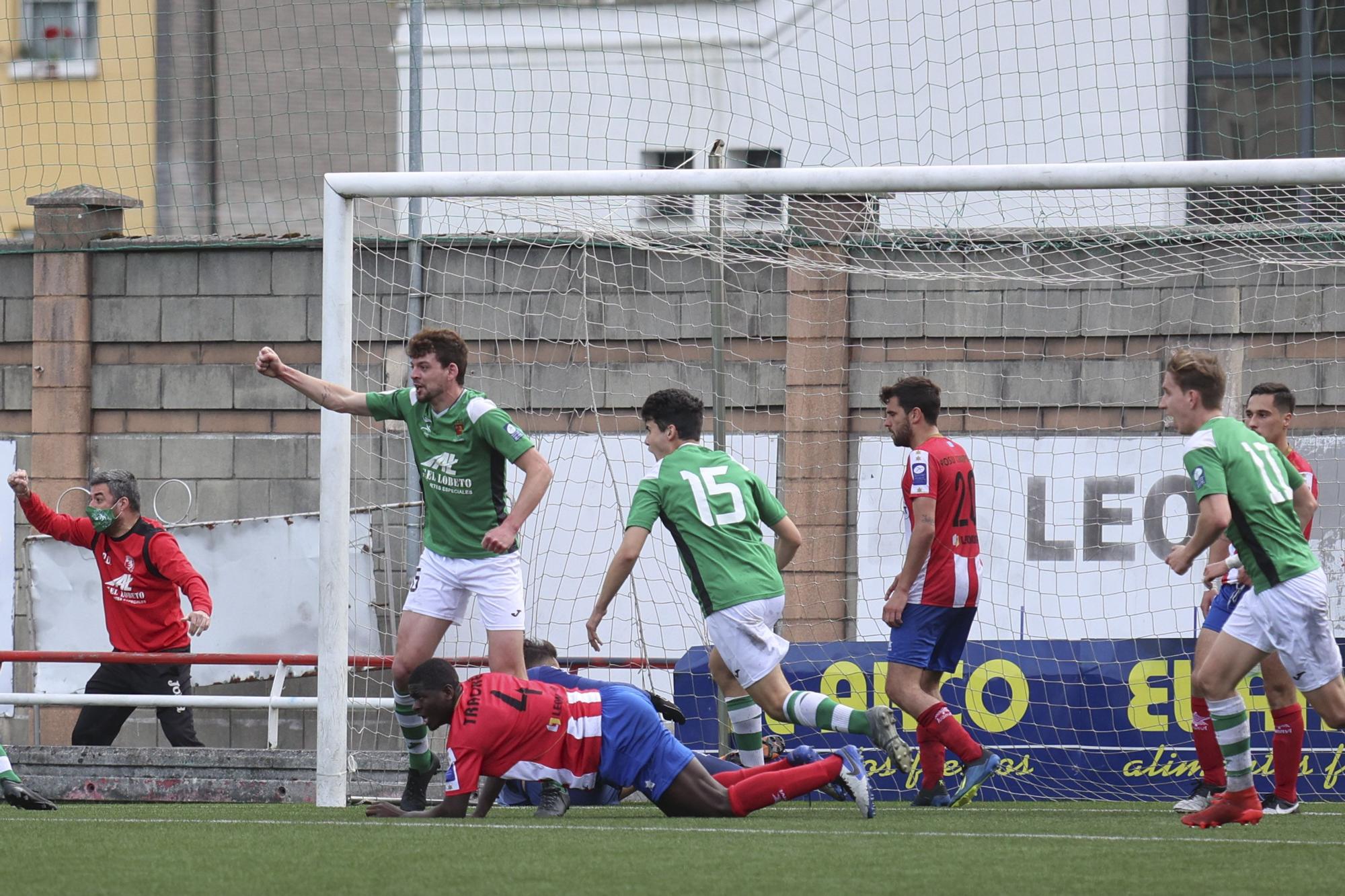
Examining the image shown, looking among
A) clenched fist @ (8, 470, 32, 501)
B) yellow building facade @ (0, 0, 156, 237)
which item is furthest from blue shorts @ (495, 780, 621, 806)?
yellow building facade @ (0, 0, 156, 237)

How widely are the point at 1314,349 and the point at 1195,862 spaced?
643cm

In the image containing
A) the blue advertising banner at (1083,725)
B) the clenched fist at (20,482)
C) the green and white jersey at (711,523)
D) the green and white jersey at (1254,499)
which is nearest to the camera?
the green and white jersey at (1254,499)

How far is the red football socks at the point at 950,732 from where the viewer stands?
720 cm

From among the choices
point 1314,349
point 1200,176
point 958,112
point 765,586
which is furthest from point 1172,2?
point 765,586

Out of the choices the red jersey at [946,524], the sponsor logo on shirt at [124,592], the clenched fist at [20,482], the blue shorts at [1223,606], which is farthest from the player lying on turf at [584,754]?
the sponsor logo on shirt at [124,592]

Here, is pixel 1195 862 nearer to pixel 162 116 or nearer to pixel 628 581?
pixel 628 581

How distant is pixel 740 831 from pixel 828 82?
9.16 meters

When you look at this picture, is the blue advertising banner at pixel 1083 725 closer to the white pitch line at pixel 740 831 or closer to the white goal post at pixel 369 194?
the white goal post at pixel 369 194

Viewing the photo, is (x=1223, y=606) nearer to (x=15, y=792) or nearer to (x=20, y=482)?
(x=15, y=792)

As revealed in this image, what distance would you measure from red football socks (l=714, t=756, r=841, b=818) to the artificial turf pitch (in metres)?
0.11

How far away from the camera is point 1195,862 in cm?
488

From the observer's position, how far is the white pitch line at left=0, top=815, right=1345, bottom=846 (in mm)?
5523

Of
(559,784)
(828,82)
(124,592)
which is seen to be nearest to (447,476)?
(559,784)

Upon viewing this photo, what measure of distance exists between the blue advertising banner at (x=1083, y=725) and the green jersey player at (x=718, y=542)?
1.91 meters
